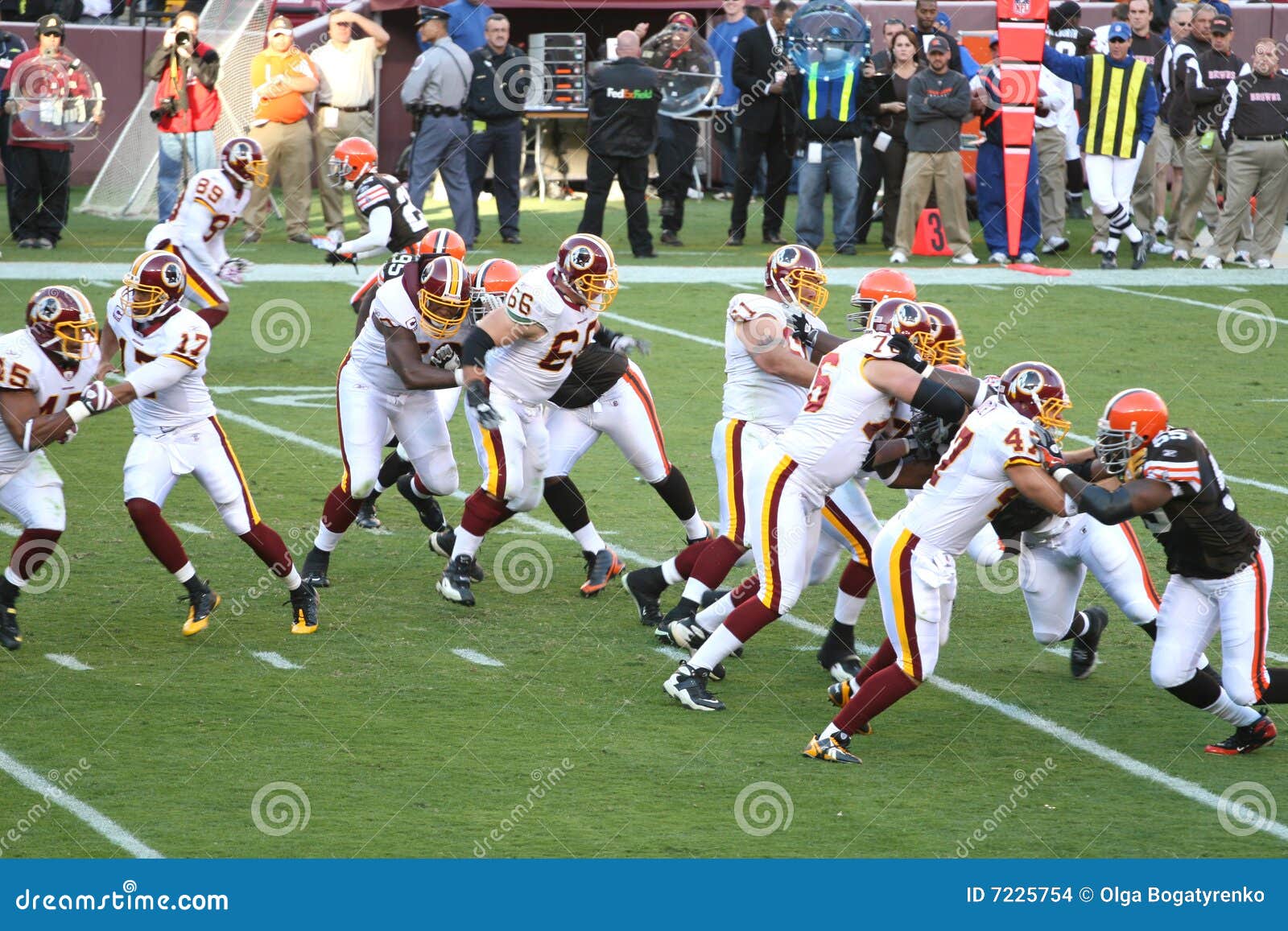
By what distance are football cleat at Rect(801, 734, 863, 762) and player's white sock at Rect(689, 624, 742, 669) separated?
1.80 ft

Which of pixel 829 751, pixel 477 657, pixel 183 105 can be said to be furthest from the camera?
pixel 183 105

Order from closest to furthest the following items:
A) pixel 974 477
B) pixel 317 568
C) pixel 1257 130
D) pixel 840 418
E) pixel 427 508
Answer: pixel 974 477, pixel 840 418, pixel 317 568, pixel 427 508, pixel 1257 130

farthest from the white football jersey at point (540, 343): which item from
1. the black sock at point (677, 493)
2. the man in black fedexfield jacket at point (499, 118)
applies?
the man in black fedexfield jacket at point (499, 118)

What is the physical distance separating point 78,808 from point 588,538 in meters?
3.12

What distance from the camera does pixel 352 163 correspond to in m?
9.45

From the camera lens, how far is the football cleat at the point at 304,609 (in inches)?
287

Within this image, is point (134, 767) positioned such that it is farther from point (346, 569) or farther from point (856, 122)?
point (856, 122)

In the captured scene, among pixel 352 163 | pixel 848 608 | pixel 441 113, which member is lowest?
pixel 848 608

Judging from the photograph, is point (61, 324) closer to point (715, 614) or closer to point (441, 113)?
point (715, 614)

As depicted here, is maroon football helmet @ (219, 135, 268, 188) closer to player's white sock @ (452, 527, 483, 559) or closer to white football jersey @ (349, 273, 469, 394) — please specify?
white football jersey @ (349, 273, 469, 394)

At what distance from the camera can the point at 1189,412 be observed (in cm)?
1094

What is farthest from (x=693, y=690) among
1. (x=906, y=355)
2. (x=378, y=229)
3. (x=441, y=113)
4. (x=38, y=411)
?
(x=441, y=113)

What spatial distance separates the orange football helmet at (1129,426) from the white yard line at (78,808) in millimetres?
3458

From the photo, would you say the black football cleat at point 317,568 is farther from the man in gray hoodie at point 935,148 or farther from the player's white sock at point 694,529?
the man in gray hoodie at point 935,148
